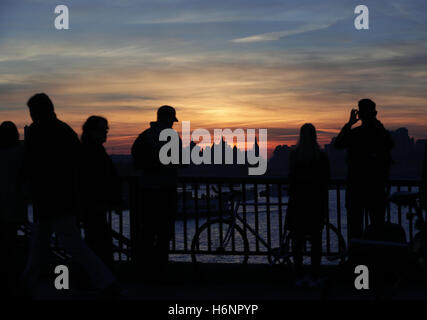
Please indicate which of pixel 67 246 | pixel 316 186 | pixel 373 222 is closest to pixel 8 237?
pixel 67 246

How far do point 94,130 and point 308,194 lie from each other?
2.52m

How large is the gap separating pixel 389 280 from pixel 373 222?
703 mm

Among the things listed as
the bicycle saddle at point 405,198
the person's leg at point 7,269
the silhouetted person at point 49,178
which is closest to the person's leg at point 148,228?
the silhouetted person at point 49,178

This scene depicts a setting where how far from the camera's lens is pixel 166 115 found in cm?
680

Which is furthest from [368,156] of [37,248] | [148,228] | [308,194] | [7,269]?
[7,269]

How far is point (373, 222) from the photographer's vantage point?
22.2 ft

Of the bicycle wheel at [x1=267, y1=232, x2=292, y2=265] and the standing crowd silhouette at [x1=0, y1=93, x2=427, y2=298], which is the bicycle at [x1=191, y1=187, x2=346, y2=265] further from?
the standing crowd silhouette at [x1=0, y1=93, x2=427, y2=298]

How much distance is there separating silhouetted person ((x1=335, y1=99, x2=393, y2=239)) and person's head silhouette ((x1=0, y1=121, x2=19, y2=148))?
3.47 meters

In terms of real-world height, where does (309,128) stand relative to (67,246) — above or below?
above

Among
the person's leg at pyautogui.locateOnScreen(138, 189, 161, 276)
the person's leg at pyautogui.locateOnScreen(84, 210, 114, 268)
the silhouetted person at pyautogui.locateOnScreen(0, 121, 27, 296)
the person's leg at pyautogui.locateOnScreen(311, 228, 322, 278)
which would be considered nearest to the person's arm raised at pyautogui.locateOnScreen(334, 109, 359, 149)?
the person's leg at pyautogui.locateOnScreen(311, 228, 322, 278)

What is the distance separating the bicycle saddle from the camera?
4.96m

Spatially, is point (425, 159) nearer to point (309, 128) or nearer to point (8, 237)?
point (309, 128)

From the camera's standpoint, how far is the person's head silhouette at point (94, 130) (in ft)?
20.6
